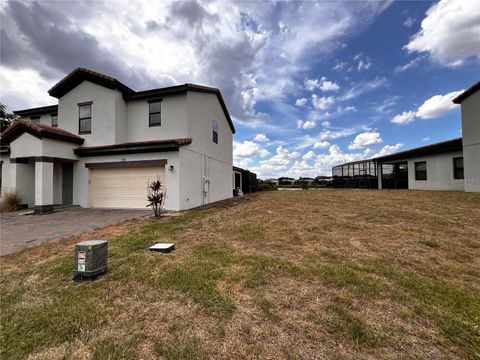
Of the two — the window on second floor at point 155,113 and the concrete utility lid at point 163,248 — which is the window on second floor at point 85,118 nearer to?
the window on second floor at point 155,113

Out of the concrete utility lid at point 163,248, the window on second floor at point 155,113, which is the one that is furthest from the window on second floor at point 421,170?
the concrete utility lid at point 163,248

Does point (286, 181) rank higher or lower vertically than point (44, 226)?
higher

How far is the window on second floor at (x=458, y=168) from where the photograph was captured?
14.9 metres

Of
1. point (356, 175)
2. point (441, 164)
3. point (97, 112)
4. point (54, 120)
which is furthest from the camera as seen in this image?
point (356, 175)

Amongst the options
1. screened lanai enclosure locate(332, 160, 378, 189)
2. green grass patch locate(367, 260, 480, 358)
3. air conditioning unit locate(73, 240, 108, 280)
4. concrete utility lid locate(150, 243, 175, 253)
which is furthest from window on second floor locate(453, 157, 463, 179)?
air conditioning unit locate(73, 240, 108, 280)

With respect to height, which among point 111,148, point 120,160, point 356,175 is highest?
point 111,148

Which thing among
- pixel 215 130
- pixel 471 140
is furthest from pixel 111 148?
pixel 471 140

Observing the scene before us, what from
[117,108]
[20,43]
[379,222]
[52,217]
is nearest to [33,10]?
[20,43]

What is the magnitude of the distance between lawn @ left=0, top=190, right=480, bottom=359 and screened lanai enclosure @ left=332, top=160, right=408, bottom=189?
16.9 metres

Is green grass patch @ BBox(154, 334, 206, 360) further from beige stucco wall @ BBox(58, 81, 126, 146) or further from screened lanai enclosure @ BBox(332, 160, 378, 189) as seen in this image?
screened lanai enclosure @ BBox(332, 160, 378, 189)

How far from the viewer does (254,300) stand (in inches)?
114

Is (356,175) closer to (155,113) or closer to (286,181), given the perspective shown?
(286,181)

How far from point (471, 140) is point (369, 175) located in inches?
428

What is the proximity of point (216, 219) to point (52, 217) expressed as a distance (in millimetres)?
7263
